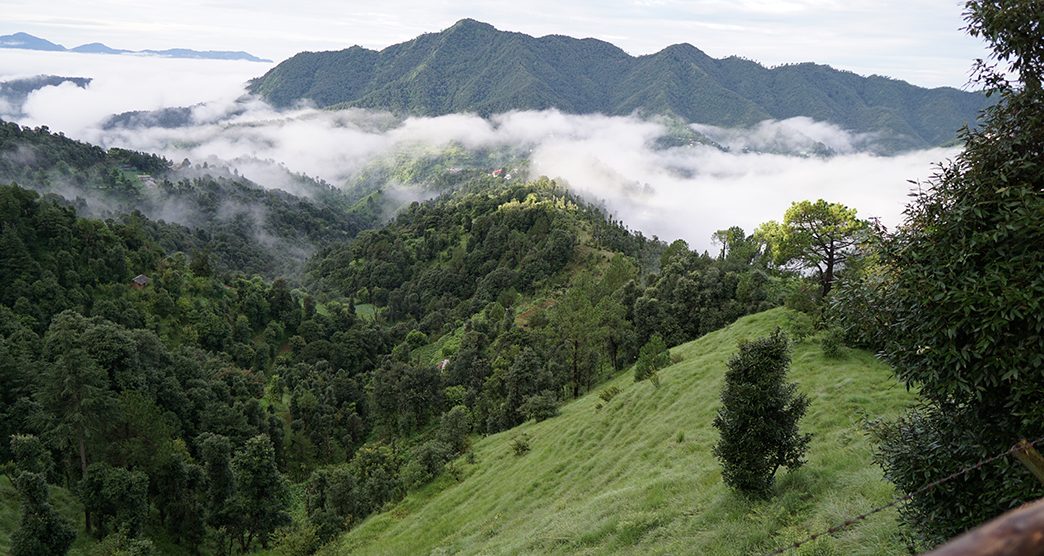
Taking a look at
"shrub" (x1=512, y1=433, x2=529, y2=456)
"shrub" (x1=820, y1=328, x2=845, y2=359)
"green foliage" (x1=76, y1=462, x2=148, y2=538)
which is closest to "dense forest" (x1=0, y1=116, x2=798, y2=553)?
"green foliage" (x1=76, y1=462, x2=148, y2=538)

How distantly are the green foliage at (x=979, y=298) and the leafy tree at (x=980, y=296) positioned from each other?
23mm

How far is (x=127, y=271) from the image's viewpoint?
118 metres

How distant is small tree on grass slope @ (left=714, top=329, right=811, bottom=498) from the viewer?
19.0 metres

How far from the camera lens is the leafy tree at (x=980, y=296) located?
9.55 m

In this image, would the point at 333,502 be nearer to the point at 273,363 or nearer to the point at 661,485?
the point at 661,485

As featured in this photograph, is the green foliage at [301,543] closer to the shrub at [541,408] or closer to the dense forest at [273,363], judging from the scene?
the dense forest at [273,363]

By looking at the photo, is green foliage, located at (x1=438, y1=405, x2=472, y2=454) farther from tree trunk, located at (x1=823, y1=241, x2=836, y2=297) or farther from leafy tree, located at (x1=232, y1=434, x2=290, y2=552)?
tree trunk, located at (x1=823, y1=241, x2=836, y2=297)

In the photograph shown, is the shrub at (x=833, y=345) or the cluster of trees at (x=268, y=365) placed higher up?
the shrub at (x=833, y=345)

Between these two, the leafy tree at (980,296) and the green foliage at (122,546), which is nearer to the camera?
the leafy tree at (980,296)

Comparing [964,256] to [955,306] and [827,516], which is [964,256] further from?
[827,516]

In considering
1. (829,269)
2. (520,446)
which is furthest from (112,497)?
(829,269)

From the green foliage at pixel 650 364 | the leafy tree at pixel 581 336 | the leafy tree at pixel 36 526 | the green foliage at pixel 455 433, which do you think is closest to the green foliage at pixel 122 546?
the leafy tree at pixel 36 526

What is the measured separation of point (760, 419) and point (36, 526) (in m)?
48.0

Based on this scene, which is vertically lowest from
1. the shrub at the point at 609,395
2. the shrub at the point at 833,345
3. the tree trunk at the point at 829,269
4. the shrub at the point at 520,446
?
the shrub at the point at 520,446
